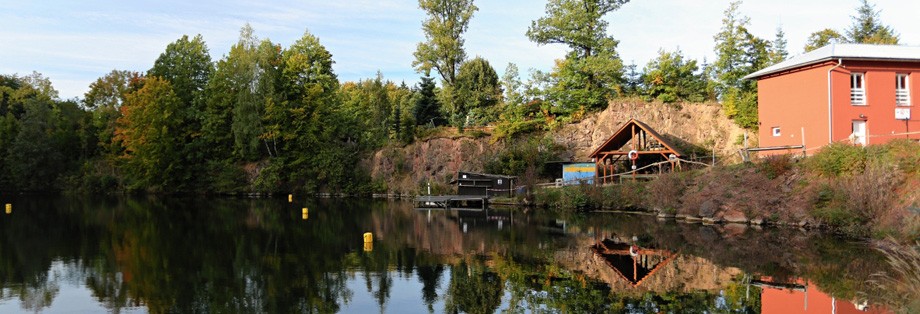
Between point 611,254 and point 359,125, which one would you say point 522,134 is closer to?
point 359,125

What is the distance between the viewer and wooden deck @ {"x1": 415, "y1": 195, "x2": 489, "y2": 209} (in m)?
42.4

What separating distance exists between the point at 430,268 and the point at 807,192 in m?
16.8

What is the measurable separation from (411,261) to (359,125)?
40980mm

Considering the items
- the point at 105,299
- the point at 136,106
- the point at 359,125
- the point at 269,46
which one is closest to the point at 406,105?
the point at 359,125

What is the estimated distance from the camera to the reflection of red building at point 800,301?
1331 centimetres

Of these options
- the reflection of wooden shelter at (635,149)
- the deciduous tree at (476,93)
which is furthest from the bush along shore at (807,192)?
the deciduous tree at (476,93)

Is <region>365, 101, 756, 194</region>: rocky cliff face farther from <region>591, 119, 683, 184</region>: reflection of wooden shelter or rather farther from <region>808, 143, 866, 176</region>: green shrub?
<region>808, 143, 866, 176</region>: green shrub

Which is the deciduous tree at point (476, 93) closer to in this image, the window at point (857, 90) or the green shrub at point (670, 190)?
the green shrub at point (670, 190)

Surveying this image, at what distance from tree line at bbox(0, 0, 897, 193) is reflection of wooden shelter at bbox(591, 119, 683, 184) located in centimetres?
802

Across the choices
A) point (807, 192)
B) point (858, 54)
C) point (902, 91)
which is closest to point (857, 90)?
point (858, 54)

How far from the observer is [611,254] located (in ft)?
68.9

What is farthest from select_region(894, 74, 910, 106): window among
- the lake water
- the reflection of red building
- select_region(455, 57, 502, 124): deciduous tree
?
select_region(455, 57, 502, 124): deciduous tree

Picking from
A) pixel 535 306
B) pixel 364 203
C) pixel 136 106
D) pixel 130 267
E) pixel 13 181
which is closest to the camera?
pixel 535 306

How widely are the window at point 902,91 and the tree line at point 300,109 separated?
17.5m
